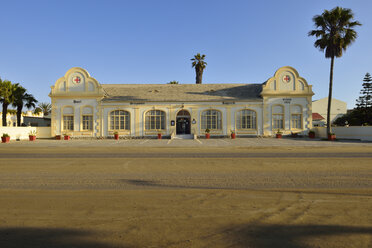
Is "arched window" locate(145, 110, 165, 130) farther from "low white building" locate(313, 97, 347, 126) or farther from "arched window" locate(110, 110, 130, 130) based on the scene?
"low white building" locate(313, 97, 347, 126)

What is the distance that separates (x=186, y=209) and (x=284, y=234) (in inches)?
65.4

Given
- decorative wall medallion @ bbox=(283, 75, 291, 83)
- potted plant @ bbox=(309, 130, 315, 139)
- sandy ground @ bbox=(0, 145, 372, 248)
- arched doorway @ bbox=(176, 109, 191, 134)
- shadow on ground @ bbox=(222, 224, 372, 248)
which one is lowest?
shadow on ground @ bbox=(222, 224, 372, 248)

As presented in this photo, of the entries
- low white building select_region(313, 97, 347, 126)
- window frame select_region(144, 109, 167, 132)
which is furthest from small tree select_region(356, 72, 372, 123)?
window frame select_region(144, 109, 167, 132)

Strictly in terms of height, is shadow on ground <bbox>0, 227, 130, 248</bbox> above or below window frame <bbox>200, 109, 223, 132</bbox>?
below

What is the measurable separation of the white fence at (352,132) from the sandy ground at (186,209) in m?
19.9

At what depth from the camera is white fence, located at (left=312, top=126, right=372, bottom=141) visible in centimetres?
2198

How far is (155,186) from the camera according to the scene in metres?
5.54

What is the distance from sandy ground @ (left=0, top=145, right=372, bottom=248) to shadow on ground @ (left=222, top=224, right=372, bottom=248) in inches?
0.5

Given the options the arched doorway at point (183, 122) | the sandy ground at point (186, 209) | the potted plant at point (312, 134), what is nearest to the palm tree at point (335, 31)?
the potted plant at point (312, 134)

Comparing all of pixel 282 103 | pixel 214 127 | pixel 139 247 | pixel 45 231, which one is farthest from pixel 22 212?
pixel 282 103

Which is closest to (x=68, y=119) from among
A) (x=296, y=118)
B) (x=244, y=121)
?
(x=244, y=121)

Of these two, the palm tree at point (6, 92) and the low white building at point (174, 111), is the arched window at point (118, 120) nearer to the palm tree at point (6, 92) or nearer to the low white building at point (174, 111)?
the low white building at point (174, 111)

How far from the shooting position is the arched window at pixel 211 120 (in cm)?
2731

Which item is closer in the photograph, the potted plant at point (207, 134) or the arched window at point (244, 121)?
the potted plant at point (207, 134)
